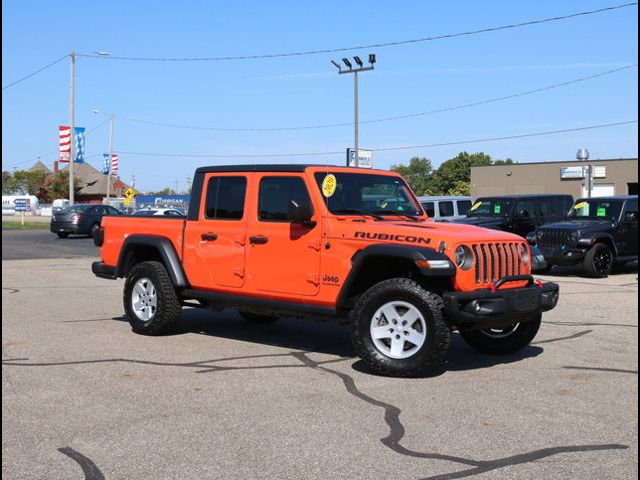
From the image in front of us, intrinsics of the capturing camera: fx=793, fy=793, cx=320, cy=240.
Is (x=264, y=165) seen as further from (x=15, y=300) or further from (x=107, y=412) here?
(x=15, y=300)

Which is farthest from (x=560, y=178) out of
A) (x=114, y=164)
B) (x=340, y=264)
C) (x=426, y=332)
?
(x=426, y=332)

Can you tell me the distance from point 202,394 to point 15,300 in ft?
23.3

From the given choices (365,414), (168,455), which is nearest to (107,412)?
(168,455)

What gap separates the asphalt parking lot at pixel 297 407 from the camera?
442 cm

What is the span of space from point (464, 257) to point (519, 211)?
46.8 feet

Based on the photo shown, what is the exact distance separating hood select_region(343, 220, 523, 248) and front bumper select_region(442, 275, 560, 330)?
1.43ft

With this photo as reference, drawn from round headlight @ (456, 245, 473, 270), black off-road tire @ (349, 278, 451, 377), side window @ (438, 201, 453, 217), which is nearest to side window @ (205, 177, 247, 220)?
black off-road tire @ (349, 278, 451, 377)

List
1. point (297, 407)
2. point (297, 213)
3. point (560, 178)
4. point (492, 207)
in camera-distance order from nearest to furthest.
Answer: point (297, 407), point (297, 213), point (492, 207), point (560, 178)

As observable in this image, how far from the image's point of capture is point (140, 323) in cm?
897

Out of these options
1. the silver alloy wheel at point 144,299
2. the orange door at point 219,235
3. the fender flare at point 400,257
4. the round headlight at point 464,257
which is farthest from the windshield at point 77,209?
the round headlight at point 464,257

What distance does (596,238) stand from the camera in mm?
16219

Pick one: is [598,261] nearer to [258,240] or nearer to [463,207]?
[463,207]

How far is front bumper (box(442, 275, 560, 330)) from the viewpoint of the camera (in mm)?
6598

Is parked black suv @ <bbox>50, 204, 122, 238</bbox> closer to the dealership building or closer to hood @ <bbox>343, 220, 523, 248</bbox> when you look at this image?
hood @ <bbox>343, 220, 523, 248</bbox>
